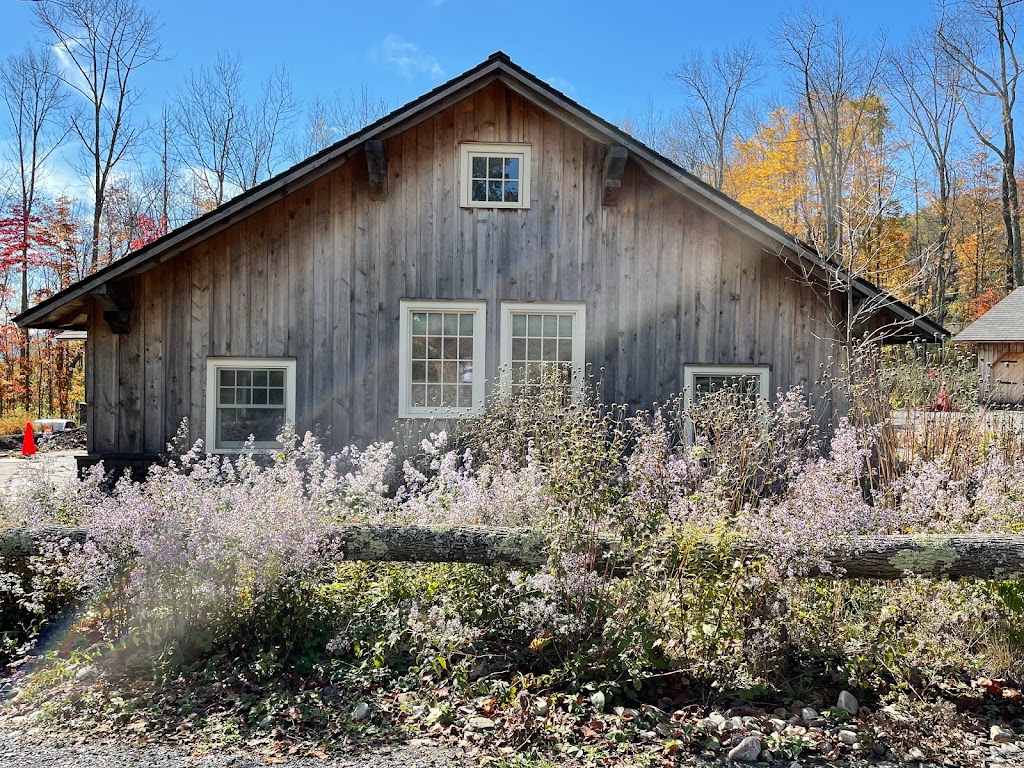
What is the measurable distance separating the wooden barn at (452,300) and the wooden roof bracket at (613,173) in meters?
0.03

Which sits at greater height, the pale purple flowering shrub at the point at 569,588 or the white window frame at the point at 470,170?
the white window frame at the point at 470,170

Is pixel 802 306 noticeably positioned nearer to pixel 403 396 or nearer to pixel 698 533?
pixel 403 396

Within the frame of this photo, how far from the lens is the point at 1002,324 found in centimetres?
A: 2877

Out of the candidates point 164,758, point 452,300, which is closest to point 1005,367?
point 452,300

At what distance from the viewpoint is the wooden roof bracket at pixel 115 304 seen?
8742 millimetres

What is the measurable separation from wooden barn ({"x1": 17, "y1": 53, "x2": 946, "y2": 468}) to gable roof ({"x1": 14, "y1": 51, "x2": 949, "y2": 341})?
0.17 metres

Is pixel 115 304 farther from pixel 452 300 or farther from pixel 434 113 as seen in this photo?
pixel 434 113

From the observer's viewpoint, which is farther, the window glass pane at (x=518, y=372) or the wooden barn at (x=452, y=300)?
the window glass pane at (x=518, y=372)

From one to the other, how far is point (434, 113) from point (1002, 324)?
2835 cm

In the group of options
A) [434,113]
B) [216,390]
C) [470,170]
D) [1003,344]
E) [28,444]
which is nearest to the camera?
[434,113]

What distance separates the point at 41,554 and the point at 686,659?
4051 mm

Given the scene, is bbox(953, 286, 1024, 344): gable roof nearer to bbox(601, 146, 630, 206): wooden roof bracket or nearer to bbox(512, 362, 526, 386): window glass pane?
bbox(601, 146, 630, 206): wooden roof bracket

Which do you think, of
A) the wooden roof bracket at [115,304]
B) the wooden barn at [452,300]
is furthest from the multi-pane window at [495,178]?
the wooden roof bracket at [115,304]

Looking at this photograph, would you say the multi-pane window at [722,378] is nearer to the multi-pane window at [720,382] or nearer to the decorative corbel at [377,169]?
the multi-pane window at [720,382]
